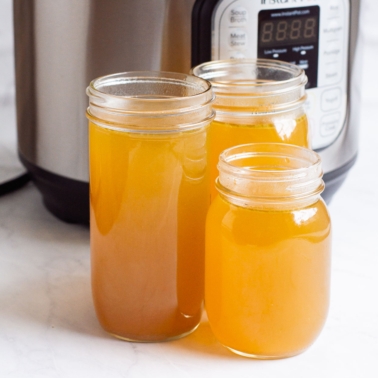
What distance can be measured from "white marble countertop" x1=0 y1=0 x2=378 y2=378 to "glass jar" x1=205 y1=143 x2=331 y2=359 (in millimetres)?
32

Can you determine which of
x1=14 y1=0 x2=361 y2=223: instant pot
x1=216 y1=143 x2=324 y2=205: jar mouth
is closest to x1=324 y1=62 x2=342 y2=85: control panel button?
x1=14 y1=0 x2=361 y2=223: instant pot

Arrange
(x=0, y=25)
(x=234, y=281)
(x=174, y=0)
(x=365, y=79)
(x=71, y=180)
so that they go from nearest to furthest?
(x=234, y=281) → (x=174, y=0) → (x=71, y=180) → (x=0, y=25) → (x=365, y=79)

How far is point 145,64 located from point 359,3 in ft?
0.96

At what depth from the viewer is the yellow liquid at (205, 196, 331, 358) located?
67 cm

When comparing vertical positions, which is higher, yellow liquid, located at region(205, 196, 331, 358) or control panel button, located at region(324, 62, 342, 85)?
control panel button, located at region(324, 62, 342, 85)

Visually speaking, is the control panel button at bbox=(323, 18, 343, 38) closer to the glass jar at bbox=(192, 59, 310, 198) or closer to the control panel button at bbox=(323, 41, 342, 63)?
the control panel button at bbox=(323, 41, 342, 63)

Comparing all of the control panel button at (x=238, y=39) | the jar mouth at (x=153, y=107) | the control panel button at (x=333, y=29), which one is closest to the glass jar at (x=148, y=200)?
the jar mouth at (x=153, y=107)

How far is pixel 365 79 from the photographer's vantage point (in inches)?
58.7

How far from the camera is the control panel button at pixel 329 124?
0.95 meters

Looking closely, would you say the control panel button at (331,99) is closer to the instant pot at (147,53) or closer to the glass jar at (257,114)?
the instant pot at (147,53)

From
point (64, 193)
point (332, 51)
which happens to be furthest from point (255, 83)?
point (64, 193)

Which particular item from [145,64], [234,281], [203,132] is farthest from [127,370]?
[145,64]

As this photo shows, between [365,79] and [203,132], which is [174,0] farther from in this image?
[365,79]

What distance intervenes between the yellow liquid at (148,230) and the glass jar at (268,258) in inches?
1.1
